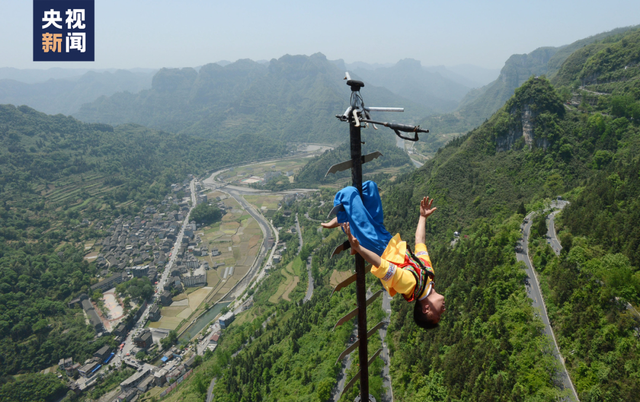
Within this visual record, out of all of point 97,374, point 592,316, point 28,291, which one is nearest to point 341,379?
point 592,316

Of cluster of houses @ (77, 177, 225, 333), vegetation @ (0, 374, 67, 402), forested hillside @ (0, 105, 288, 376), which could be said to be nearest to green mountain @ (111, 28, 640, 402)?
cluster of houses @ (77, 177, 225, 333)

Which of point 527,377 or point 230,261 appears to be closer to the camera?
point 527,377

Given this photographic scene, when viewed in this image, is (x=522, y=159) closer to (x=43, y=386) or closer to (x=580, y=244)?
(x=580, y=244)

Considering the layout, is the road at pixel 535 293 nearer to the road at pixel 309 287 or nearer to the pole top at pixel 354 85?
the pole top at pixel 354 85

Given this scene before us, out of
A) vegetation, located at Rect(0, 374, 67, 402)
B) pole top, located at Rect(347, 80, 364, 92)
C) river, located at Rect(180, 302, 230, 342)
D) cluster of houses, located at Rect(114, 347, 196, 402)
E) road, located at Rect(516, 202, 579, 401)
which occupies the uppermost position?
pole top, located at Rect(347, 80, 364, 92)

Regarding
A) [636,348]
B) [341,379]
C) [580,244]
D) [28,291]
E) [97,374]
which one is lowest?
[97,374]

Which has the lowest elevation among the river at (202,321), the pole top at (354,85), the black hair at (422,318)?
the river at (202,321)

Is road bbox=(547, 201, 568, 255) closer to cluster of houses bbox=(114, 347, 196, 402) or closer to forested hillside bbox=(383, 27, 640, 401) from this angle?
forested hillside bbox=(383, 27, 640, 401)

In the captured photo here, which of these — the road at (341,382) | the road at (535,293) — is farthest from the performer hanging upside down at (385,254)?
the road at (341,382)
